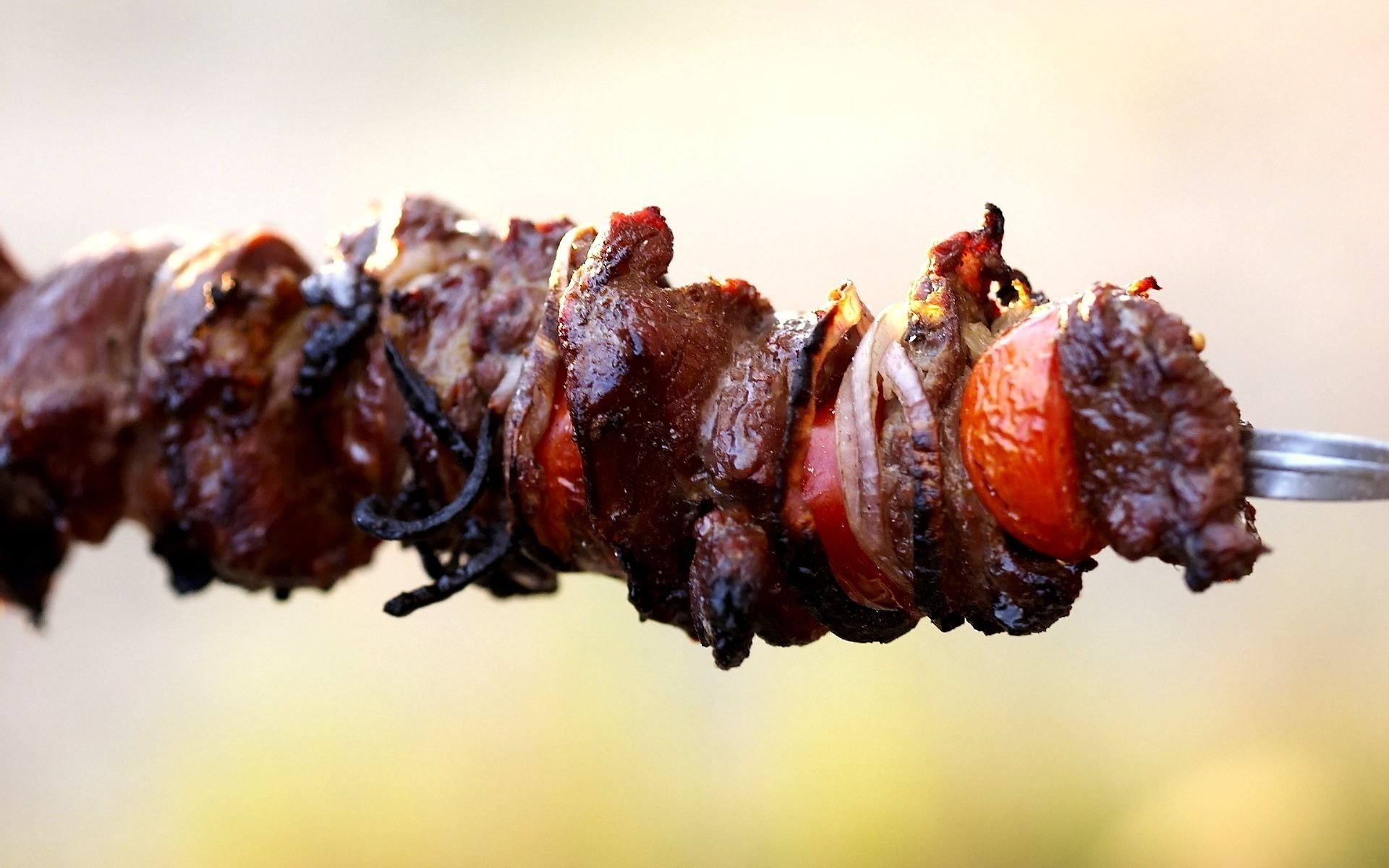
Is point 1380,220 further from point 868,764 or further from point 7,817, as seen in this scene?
point 7,817

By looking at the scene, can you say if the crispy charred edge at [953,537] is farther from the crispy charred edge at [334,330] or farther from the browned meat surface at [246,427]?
the browned meat surface at [246,427]

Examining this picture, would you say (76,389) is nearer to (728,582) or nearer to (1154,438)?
(728,582)

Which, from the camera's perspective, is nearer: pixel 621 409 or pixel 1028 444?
pixel 1028 444

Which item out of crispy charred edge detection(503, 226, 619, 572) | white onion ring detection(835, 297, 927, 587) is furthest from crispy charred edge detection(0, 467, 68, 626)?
white onion ring detection(835, 297, 927, 587)

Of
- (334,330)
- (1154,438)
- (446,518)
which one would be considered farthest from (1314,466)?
(334,330)

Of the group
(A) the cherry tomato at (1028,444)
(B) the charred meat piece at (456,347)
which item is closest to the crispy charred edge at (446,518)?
(B) the charred meat piece at (456,347)

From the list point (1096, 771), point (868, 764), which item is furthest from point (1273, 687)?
point (868, 764)
